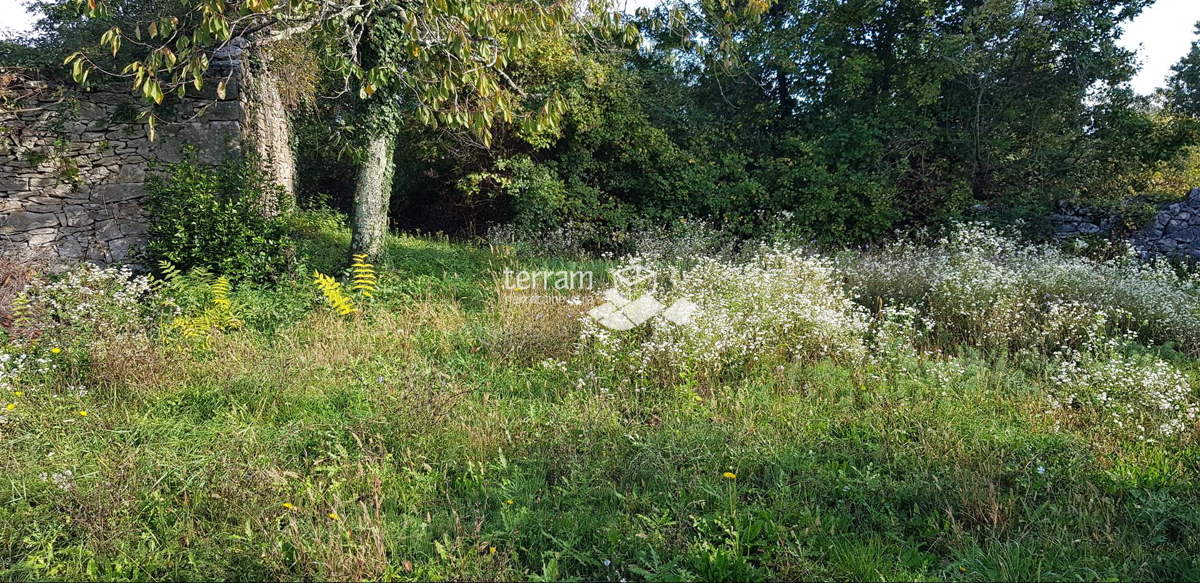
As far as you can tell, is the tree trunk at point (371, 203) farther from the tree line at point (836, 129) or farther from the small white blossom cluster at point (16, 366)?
the small white blossom cluster at point (16, 366)

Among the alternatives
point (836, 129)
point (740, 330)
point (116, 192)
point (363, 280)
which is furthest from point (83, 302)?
point (836, 129)

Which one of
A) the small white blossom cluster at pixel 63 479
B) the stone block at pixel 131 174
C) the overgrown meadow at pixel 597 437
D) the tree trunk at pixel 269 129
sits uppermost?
the tree trunk at pixel 269 129

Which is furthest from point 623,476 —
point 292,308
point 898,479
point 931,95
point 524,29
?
point 931,95

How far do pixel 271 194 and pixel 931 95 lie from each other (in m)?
10.9

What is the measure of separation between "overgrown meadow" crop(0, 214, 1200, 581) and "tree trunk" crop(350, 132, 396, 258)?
158 cm

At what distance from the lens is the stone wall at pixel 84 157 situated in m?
8.23

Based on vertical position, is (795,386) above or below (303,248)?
below

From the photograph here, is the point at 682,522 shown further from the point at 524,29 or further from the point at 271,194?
the point at 271,194

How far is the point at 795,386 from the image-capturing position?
14.3 ft

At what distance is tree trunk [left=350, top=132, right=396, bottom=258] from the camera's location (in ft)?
24.9

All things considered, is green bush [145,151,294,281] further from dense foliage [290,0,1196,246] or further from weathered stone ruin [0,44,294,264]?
dense foliage [290,0,1196,246]

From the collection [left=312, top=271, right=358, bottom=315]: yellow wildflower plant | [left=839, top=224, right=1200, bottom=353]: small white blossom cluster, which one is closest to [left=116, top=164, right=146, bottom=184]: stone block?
[left=312, top=271, right=358, bottom=315]: yellow wildflower plant

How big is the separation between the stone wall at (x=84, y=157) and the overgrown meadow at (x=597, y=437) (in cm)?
283

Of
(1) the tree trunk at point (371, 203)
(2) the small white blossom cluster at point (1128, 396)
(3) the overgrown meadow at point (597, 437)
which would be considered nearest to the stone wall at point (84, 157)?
(1) the tree trunk at point (371, 203)
